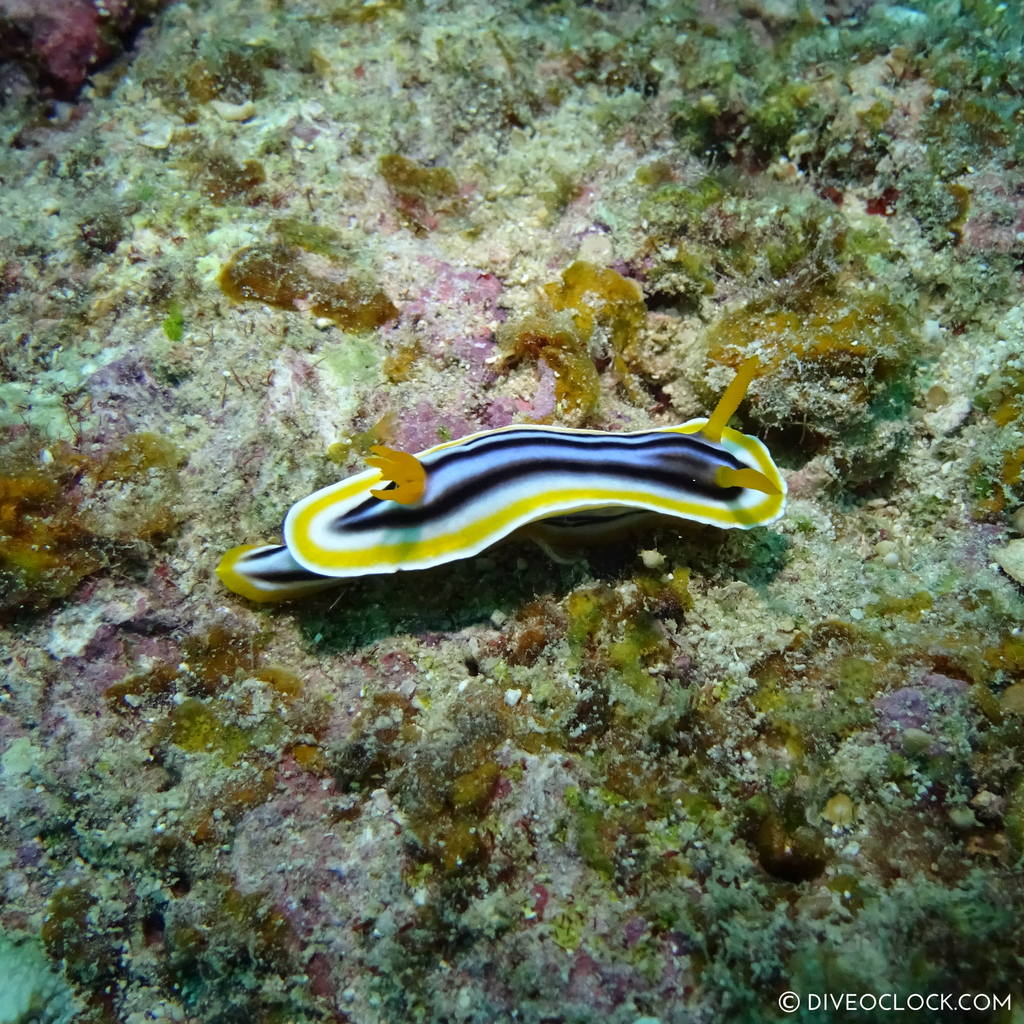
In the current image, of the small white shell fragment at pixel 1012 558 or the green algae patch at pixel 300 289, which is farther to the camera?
the green algae patch at pixel 300 289

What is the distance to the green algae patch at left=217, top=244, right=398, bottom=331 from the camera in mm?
3982

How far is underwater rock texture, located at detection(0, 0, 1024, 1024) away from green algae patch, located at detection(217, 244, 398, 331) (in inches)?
0.9

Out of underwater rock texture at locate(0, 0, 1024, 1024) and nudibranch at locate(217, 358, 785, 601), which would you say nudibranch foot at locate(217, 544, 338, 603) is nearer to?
nudibranch at locate(217, 358, 785, 601)

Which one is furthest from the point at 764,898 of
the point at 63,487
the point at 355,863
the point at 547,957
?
the point at 63,487

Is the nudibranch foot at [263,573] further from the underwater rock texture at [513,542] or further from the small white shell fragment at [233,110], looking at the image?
the small white shell fragment at [233,110]

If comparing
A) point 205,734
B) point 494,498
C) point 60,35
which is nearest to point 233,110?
point 60,35

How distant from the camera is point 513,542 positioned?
380cm

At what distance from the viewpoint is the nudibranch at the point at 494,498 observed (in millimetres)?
3289

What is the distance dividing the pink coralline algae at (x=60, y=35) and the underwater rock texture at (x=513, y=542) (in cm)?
38

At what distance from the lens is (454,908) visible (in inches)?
112

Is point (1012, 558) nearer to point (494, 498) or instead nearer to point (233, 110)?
point (494, 498)

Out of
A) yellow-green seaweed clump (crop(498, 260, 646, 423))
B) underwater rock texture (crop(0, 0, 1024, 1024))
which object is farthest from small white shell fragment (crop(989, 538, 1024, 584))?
yellow-green seaweed clump (crop(498, 260, 646, 423))

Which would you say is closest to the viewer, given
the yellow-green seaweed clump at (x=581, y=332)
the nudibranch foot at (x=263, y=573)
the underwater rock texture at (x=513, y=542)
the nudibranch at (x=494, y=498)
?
the underwater rock texture at (x=513, y=542)

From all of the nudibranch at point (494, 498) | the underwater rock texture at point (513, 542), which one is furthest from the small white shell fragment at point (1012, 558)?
the nudibranch at point (494, 498)
